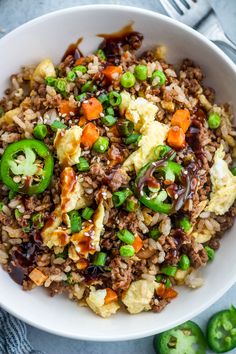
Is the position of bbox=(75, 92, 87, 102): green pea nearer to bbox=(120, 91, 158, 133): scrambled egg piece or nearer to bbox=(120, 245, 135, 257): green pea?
bbox=(120, 91, 158, 133): scrambled egg piece

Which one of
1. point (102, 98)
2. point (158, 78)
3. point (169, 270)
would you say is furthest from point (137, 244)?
point (158, 78)

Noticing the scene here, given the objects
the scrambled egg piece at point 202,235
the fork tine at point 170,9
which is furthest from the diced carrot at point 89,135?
the fork tine at point 170,9

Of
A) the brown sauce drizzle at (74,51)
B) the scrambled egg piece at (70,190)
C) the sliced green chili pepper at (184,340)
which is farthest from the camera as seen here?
the sliced green chili pepper at (184,340)

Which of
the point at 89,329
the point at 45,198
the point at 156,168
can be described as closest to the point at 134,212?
the point at 156,168

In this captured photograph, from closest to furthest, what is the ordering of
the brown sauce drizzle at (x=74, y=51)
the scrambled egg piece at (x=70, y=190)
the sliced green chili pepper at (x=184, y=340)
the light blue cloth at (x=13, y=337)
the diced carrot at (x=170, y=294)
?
the scrambled egg piece at (x=70, y=190) < the diced carrot at (x=170, y=294) < the brown sauce drizzle at (x=74, y=51) < the light blue cloth at (x=13, y=337) < the sliced green chili pepper at (x=184, y=340)

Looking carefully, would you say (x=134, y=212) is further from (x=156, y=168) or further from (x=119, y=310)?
(x=119, y=310)

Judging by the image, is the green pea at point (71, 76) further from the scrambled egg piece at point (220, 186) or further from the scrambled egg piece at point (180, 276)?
→ the scrambled egg piece at point (180, 276)

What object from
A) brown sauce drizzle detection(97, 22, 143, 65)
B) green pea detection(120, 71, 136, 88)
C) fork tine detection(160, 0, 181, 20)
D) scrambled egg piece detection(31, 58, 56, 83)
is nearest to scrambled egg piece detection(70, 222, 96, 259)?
green pea detection(120, 71, 136, 88)

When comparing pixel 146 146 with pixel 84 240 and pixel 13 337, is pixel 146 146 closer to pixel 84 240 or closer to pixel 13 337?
pixel 84 240
